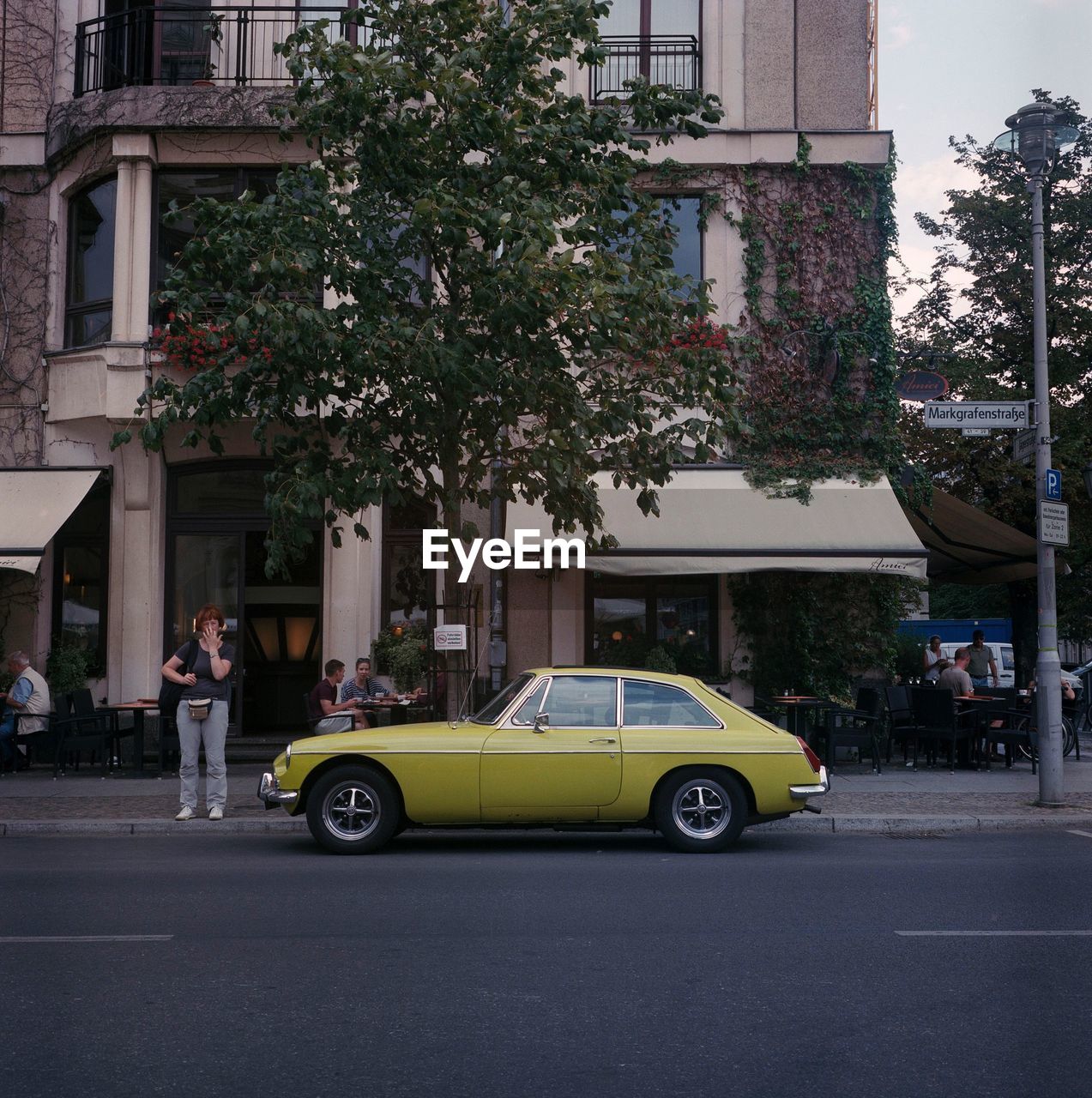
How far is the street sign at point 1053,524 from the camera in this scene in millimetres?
13945

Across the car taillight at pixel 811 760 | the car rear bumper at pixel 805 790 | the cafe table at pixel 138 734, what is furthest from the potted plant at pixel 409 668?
the car rear bumper at pixel 805 790

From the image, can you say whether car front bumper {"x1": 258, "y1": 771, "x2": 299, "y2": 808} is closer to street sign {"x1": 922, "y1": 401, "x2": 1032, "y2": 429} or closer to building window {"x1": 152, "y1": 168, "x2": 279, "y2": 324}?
street sign {"x1": 922, "y1": 401, "x2": 1032, "y2": 429}

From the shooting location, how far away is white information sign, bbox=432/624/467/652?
14453mm

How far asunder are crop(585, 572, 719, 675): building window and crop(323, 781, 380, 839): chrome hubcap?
8612 millimetres

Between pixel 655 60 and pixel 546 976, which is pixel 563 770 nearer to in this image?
pixel 546 976

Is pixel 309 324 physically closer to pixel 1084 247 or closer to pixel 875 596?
pixel 875 596

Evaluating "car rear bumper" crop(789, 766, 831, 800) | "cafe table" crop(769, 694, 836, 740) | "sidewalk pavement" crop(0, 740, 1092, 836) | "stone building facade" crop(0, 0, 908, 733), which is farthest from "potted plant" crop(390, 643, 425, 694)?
"car rear bumper" crop(789, 766, 831, 800)

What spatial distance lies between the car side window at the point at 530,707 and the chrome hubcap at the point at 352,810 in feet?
4.20

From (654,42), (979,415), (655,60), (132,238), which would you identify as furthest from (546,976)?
(654,42)

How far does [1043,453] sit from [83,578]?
12794mm

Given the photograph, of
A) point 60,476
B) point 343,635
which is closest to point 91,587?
point 60,476

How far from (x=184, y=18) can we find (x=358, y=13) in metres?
5.70

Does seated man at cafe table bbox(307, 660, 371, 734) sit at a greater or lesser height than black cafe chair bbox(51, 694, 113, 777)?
greater

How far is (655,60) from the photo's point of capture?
19.7 metres
